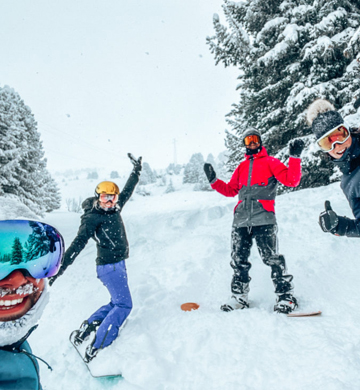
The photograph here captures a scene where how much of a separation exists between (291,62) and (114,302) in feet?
30.2

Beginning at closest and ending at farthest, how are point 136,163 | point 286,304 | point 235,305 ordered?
1. point 286,304
2. point 235,305
3. point 136,163

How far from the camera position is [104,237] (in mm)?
3010

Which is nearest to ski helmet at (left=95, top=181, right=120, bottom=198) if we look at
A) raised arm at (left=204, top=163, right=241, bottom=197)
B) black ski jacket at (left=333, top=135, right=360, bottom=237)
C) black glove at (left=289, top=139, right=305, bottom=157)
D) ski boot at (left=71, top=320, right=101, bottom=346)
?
raised arm at (left=204, top=163, right=241, bottom=197)

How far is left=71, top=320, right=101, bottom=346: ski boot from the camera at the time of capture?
2.77m

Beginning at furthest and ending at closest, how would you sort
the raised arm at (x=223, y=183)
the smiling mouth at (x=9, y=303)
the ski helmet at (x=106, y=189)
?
the raised arm at (x=223, y=183), the ski helmet at (x=106, y=189), the smiling mouth at (x=9, y=303)

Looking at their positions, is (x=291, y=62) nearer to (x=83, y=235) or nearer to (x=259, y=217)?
(x=259, y=217)

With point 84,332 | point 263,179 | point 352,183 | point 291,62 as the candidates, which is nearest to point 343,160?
point 352,183

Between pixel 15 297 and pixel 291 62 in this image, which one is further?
pixel 291 62

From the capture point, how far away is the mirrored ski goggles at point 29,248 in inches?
47.1

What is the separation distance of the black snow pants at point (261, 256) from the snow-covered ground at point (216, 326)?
0.33 metres

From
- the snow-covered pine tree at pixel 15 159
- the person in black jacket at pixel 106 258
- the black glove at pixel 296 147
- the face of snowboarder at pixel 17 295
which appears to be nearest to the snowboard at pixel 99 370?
the person in black jacket at pixel 106 258

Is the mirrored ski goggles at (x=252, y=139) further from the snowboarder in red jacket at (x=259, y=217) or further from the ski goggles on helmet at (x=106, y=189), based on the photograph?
the ski goggles on helmet at (x=106, y=189)

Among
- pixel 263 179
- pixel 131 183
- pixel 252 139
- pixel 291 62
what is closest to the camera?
pixel 263 179

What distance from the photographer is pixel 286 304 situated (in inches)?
109
